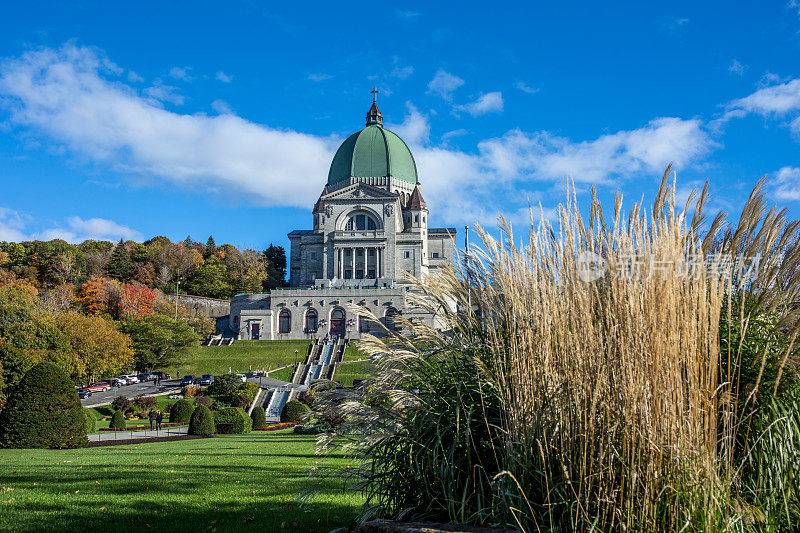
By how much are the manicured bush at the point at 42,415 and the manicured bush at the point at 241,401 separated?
46.5 feet

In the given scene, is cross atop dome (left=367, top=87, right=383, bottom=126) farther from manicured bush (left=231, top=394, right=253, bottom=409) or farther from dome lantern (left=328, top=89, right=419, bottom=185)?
manicured bush (left=231, top=394, right=253, bottom=409)

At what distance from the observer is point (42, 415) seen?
15633mm

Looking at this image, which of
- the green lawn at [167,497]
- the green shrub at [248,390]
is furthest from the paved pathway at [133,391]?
the green lawn at [167,497]

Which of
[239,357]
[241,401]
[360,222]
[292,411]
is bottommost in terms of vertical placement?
[292,411]

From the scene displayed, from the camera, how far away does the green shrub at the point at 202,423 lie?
827 inches

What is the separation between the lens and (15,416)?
50.9 feet

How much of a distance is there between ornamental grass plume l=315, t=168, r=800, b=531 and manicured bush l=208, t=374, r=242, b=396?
95.6 ft

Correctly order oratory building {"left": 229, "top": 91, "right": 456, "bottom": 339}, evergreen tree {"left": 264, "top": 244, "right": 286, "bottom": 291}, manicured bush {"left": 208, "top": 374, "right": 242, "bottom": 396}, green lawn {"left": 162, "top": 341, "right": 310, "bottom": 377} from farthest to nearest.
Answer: evergreen tree {"left": 264, "top": 244, "right": 286, "bottom": 291} → oratory building {"left": 229, "top": 91, "right": 456, "bottom": 339} → green lawn {"left": 162, "top": 341, "right": 310, "bottom": 377} → manicured bush {"left": 208, "top": 374, "right": 242, "bottom": 396}

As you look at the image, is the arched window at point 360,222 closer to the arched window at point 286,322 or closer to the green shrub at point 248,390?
the arched window at point 286,322

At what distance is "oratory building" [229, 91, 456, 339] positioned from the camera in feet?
180

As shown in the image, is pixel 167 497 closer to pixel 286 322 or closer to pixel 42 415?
pixel 42 415

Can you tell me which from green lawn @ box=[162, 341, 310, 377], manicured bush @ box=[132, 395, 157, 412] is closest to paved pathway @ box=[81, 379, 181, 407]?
manicured bush @ box=[132, 395, 157, 412]

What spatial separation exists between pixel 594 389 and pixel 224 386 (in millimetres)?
31097

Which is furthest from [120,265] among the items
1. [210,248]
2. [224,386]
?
[224,386]
